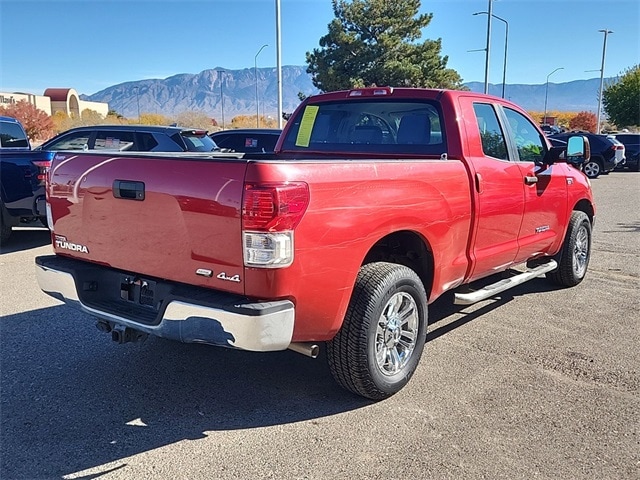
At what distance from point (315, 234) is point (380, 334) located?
96cm

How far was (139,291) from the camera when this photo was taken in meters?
3.46

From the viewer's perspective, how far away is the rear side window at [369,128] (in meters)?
4.52

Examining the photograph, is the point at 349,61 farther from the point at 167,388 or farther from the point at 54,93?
the point at 54,93

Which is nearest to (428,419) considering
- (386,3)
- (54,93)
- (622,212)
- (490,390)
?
(490,390)

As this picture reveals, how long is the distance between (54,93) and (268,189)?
9036cm

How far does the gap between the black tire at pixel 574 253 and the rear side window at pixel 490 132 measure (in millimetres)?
1726

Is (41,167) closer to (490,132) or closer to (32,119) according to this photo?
(490,132)

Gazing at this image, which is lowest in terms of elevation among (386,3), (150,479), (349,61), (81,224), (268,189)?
(150,479)

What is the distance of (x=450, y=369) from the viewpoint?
4160 millimetres

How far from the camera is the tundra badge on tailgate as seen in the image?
3.71 metres

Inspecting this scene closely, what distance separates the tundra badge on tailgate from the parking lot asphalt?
897mm

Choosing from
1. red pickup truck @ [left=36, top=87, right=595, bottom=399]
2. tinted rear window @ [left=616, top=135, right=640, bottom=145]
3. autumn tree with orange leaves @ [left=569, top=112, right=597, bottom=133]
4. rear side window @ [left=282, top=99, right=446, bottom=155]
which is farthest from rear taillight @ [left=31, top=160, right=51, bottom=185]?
autumn tree with orange leaves @ [left=569, top=112, right=597, bottom=133]

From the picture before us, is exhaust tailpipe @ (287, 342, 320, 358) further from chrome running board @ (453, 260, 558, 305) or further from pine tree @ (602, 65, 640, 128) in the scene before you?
pine tree @ (602, 65, 640, 128)

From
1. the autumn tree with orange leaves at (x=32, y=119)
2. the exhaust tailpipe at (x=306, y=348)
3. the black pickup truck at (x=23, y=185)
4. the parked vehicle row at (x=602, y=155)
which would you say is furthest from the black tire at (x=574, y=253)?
the autumn tree with orange leaves at (x=32, y=119)
